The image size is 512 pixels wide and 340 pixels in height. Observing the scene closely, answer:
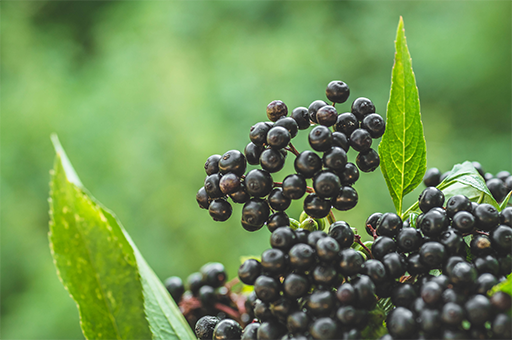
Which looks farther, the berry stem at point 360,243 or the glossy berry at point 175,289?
the glossy berry at point 175,289

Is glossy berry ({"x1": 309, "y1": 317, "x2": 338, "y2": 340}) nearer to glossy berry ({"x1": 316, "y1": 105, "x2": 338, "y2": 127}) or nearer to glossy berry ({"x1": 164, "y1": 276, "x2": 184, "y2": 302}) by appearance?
glossy berry ({"x1": 316, "y1": 105, "x2": 338, "y2": 127})

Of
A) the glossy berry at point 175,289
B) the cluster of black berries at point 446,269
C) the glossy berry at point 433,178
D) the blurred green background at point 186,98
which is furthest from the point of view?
the blurred green background at point 186,98

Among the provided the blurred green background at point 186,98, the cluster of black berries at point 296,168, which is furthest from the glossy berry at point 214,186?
the blurred green background at point 186,98

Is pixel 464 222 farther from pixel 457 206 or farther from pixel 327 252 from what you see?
pixel 327 252

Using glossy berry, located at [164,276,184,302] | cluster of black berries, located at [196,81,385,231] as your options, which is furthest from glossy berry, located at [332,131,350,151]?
glossy berry, located at [164,276,184,302]

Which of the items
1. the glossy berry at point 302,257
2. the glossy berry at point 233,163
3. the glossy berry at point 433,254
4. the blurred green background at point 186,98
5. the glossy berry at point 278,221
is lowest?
the glossy berry at point 433,254

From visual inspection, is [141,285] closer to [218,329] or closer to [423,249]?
[218,329]

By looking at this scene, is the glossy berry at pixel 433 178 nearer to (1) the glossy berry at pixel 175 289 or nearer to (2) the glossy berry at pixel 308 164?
(2) the glossy berry at pixel 308 164

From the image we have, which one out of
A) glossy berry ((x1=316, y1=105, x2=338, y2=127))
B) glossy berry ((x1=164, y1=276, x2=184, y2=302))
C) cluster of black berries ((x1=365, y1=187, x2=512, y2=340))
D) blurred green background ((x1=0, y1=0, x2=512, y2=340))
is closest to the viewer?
cluster of black berries ((x1=365, y1=187, x2=512, y2=340))

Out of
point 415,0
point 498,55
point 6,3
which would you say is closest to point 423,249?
point 498,55
